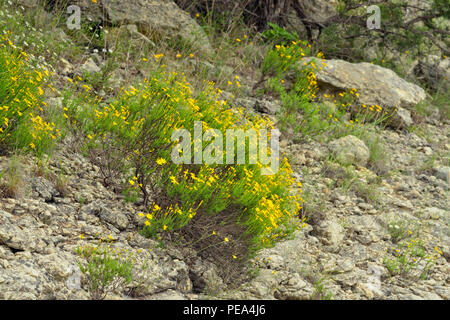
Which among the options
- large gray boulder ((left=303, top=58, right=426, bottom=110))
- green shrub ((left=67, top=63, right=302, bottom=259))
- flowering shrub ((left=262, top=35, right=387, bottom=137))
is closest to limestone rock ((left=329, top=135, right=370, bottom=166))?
flowering shrub ((left=262, top=35, right=387, bottom=137))

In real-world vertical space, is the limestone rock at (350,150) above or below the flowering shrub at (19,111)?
below

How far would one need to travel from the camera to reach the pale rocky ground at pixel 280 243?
2855 millimetres

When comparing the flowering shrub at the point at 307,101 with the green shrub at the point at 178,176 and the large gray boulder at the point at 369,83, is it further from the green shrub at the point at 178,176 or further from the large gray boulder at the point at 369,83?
the green shrub at the point at 178,176

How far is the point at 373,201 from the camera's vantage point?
16.9 feet

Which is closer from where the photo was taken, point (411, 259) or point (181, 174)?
point (181, 174)

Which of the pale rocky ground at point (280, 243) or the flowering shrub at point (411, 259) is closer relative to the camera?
the pale rocky ground at point (280, 243)

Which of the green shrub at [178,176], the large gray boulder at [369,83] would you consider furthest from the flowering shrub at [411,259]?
the large gray boulder at [369,83]

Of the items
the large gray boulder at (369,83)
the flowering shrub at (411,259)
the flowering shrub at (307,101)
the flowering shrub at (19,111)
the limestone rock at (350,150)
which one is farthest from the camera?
the large gray boulder at (369,83)

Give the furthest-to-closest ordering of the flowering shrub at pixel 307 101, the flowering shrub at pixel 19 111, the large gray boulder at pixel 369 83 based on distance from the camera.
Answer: the large gray boulder at pixel 369 83
the flowering shrub at pixel 307 101
the flowering shrub at pixel 19 111

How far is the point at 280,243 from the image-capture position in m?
4.06

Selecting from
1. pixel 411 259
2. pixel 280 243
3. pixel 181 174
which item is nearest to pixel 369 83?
pixel 411 259

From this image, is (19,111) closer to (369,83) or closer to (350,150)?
(350,150)

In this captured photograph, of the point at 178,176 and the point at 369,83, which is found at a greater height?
the point at 369,83
